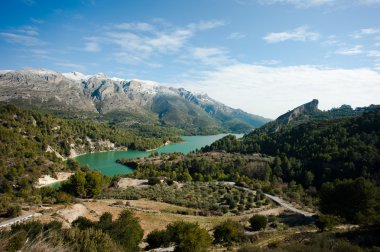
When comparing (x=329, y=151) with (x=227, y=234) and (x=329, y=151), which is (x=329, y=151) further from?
(x=227, y=234)

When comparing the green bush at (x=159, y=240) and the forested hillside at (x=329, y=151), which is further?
the forested hillside at (x=329, y=151)

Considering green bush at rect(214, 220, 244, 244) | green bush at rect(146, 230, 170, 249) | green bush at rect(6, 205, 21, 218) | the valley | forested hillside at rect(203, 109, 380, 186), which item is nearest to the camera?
the valley

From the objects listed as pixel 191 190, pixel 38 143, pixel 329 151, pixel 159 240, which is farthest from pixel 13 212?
pixel 329 151

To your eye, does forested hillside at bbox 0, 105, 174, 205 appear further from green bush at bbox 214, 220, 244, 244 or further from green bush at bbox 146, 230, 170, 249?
green bush at bbox 214, 220, 244, 244

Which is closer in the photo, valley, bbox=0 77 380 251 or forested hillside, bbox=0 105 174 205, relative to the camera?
valley, bbox=0 77 380 251

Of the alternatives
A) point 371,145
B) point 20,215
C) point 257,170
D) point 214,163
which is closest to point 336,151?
point 371,145

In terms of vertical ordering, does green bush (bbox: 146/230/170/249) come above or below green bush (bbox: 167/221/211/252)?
below

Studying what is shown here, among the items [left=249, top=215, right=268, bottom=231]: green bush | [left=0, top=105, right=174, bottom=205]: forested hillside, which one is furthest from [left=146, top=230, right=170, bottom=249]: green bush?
[left=0, top=105, right=174, bottom=205]: forested hillside

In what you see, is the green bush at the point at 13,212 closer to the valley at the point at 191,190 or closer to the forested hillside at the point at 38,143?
the valley at the point at 191,190

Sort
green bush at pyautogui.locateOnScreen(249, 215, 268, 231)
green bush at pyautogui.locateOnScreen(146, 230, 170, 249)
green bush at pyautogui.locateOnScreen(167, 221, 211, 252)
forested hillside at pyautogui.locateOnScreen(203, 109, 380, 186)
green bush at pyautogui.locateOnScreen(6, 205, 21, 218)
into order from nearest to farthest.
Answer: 1. green bush at pyautogui.locateOnScreen(167, 221, 211, 252)
2. green bush at pyautogui.locateOnScreen(146, 230, 170, 249)
3. green bush at pyautogui.locateOnScreen(6, 205, 21, 218)
4. green bush at pyautogui.locateOnScreen(249, 215, 268, 231)
5. forested hillside at pyautogui.locateOnScreen(203, 109, 380, 186)

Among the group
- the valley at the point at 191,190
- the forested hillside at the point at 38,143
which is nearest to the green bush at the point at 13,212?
the valley at the point at 191,190

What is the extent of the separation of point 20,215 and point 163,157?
98.7 m

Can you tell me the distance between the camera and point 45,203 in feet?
134

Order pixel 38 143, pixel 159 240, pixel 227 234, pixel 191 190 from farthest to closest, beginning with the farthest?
pixel 38 143 < pixel 191 190 < pixel 227 234 < pixel 159 240
